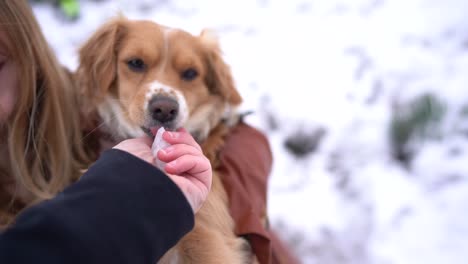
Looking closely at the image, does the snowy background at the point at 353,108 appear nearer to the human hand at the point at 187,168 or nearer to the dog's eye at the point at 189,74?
the dog's eye at the point at 189,74

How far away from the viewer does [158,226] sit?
2.70 ft

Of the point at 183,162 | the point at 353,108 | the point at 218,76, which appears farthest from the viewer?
the point at 353,108

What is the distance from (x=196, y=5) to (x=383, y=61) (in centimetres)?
162

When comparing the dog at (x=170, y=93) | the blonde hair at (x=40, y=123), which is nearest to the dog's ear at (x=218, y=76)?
the dog at (x=170, y=93)

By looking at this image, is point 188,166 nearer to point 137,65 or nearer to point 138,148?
point 138,148

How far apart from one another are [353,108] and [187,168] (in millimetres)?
2253

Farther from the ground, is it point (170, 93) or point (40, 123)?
point (170, 93)

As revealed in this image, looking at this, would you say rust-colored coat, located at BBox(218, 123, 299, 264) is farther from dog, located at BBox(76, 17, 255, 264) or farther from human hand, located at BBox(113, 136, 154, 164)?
human hand, located at BBox(113, 136, 154, 164)

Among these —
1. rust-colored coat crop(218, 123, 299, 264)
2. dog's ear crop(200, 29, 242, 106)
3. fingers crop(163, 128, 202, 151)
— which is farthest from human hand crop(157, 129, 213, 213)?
dog's ear crop(200, 29, 242, 106)

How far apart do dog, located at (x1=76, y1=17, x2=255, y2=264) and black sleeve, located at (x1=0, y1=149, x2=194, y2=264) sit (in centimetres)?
56

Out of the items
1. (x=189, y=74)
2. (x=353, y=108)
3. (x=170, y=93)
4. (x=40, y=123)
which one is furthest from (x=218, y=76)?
(x=353, y=108)

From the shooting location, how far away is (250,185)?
1700 mm

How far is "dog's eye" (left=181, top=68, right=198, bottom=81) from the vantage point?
1.70 m

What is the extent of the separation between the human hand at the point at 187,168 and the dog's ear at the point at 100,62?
2.61ft
